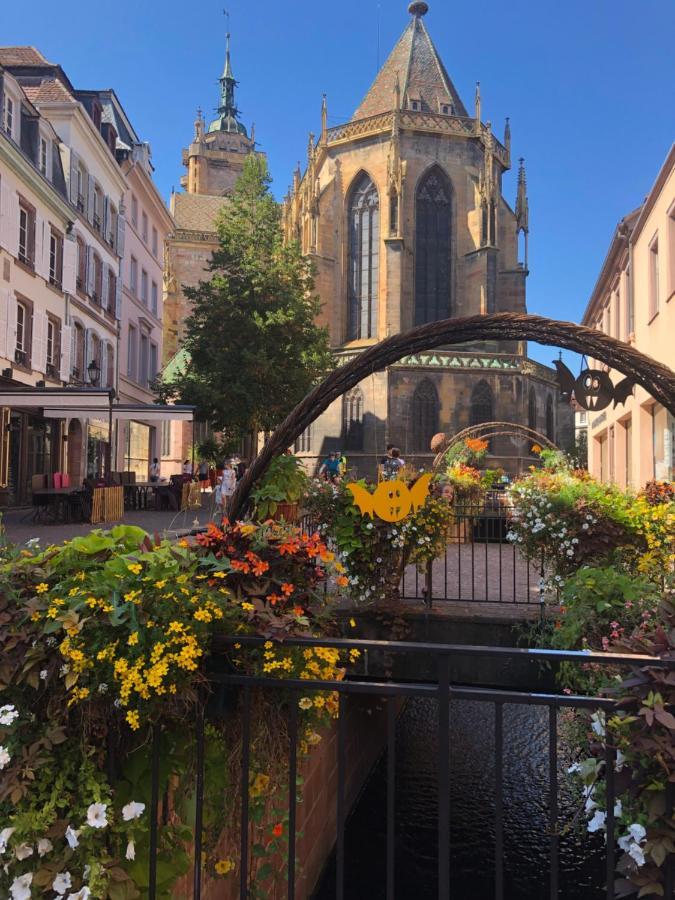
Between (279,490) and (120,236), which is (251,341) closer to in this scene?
(120,236)

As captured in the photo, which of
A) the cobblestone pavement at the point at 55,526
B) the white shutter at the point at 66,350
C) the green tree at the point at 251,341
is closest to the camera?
the cobblestone pavement at the point at 55,526

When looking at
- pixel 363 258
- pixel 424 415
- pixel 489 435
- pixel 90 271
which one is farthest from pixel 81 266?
pixel 424 415

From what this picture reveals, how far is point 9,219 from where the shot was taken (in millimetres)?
17562

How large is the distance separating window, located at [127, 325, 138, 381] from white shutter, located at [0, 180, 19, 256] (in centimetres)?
1234

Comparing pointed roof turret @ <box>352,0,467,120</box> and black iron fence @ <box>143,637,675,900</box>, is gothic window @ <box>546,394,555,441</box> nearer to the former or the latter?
pointed roof turret @ <box>352,0,467,120</box>

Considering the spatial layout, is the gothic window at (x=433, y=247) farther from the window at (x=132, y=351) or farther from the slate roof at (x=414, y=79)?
the window at (x=132, y=351)

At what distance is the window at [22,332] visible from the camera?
61.8ft

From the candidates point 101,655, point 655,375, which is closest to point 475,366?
point 655,375

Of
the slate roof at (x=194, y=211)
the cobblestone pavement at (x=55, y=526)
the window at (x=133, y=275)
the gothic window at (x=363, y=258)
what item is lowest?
the cobblestone pavement at (x=55, y=526)

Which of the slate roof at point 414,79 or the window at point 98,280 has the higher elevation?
the slate roof at point 414,79

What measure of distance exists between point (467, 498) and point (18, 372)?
1271 cm

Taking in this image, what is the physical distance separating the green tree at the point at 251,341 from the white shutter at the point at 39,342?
6.00 m

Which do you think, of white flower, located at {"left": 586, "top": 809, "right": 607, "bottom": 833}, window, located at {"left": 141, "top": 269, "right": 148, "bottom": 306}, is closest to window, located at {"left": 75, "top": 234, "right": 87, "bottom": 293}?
window, located at {"left": 141, "top": 269, "right": 148, "bottom": 306}

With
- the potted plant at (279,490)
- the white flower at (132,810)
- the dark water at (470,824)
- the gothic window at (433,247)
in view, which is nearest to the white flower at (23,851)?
the white flower at (132,810)
